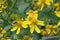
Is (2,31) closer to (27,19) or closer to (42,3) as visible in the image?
(27,19)

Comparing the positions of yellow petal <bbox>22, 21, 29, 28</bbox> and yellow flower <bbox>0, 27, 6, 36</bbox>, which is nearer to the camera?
yellow petal <bbox>22, 21, 29, 28</bbox>

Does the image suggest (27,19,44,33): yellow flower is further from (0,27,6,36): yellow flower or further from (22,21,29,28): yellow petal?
(0,27,6,36): yellow flower

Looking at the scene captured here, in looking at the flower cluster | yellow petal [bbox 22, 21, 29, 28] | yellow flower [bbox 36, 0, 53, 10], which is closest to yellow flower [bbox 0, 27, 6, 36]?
the flower cluster

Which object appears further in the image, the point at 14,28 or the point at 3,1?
the point at 3,1

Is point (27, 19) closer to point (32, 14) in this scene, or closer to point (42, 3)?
point (32, 14)

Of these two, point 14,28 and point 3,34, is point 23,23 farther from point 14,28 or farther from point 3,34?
point 3,34

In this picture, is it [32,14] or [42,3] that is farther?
[42,3]

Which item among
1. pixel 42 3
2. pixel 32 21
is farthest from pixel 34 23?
pixel 42 3

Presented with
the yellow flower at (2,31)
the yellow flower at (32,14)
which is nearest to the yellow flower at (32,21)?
the yellow flower at (32,14)

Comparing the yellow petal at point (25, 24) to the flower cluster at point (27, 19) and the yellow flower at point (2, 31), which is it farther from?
the yellow flower at point (2, 31)

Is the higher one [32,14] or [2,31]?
[32,14]

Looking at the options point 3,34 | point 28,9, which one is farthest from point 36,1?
point 3,34
